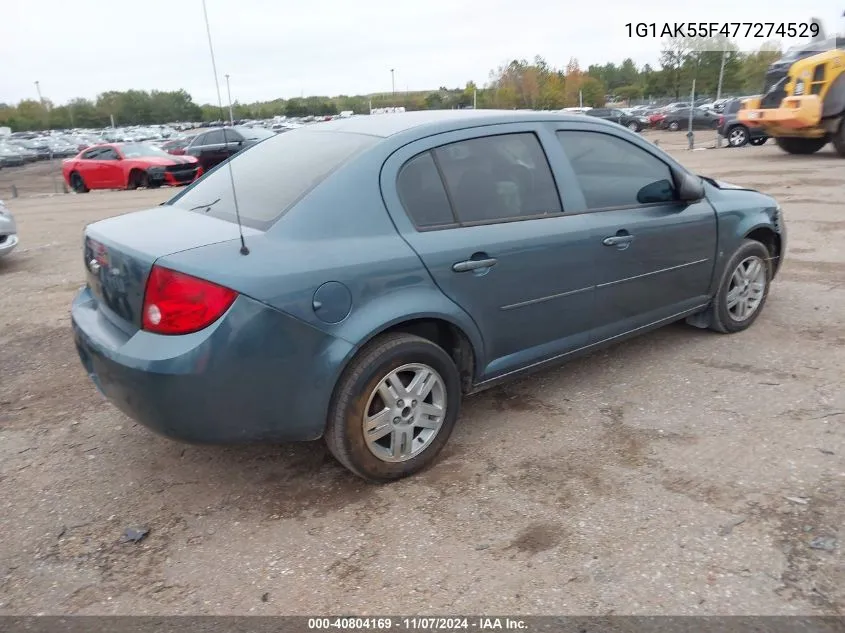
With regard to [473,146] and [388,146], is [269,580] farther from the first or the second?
[473,146]

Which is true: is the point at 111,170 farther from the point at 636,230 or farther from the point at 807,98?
the point at 636,230

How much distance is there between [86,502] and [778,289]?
5.59 metres

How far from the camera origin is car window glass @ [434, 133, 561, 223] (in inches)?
136

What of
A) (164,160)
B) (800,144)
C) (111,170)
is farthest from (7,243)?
(800,144)

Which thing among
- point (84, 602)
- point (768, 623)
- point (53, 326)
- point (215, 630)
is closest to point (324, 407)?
point (215, 630)

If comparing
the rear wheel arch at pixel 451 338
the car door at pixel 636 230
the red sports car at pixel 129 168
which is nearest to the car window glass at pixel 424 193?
the rear wheel arch at pixel 451 338

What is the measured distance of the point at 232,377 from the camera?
2.76 metres

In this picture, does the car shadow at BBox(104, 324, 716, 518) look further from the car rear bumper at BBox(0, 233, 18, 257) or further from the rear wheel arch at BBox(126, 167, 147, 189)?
the rear wheel arch at BBox(126, 167, 147, 189)

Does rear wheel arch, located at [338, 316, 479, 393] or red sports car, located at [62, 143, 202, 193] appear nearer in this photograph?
rear wheel arch, located at [338, 316, 479, 393]

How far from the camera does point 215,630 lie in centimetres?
241

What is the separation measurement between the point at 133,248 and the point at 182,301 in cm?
47

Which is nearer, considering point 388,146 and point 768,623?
point 768,623

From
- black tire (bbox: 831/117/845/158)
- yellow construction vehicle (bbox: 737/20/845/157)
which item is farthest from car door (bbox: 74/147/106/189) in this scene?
black tire (bbox: 831/117/845/158)

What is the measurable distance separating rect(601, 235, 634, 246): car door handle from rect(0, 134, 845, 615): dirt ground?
0.89 metres
